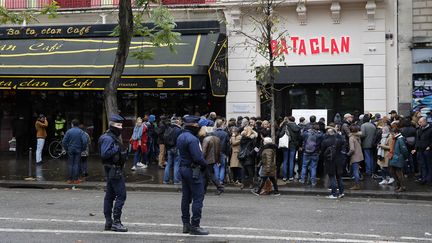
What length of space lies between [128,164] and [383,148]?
29.4 feet

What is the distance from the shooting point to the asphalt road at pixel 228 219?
26.1 ft

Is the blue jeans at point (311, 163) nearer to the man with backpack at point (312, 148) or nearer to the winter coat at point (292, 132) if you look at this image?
the man with backpack at point (312, 148)

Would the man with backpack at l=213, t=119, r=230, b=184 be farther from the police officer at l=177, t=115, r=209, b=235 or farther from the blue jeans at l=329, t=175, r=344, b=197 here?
the police officer at l=177, t=115, r=209, b=235

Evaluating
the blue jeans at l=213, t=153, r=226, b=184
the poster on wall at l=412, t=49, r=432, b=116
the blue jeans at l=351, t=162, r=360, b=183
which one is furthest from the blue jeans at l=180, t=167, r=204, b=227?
the poster on wall at l=412, t=49, r=432, b=116

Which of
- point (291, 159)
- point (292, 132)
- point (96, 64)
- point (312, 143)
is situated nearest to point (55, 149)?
point (96, 64)

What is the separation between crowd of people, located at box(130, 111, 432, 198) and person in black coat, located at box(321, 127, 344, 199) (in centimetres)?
2

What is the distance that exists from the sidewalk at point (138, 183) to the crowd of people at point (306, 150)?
343 millimetres

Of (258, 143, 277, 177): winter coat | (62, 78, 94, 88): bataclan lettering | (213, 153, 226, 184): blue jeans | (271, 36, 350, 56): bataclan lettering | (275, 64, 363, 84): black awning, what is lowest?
(213, 153, 226, 184): blue jeans

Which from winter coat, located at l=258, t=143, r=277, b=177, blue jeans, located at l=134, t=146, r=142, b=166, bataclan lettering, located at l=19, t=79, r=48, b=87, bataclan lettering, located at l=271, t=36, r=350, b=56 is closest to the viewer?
winter coat, located at l=258, t=143, r=277, b=177

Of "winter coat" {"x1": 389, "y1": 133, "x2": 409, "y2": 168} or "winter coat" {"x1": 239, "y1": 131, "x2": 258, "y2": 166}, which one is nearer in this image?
"winter coat" {"x1": 389, "y1": 133, "x2": 409, "y2": 168}

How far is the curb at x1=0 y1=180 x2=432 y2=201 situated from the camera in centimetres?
1274

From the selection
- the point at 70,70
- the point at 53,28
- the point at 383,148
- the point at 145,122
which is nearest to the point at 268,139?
the point at 383,148

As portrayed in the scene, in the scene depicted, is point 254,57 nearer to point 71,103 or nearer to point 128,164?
point 128,164

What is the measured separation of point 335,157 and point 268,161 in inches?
60.9
